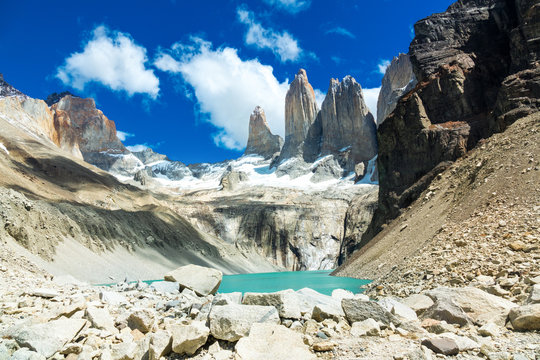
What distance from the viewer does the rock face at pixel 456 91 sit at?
4088 cm

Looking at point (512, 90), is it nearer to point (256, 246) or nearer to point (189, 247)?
point (189, 247)

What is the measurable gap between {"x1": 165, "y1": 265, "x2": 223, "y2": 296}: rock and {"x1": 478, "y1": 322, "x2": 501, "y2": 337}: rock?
7.92 m

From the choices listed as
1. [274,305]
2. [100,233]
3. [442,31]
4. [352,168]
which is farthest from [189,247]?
[352,168]

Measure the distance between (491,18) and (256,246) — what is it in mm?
90059

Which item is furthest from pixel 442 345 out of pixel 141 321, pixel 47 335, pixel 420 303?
pixel 47 335

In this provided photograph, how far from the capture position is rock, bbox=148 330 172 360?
649 cm

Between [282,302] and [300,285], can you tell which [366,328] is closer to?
[282,302]

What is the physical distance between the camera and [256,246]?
121688 millimetres

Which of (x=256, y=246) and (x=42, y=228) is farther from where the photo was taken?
(x=256, y=246)

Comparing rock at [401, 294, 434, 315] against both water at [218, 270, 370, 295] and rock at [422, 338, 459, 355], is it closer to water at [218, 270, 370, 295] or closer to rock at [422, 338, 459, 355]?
rock at [422, 338, 459, 355]

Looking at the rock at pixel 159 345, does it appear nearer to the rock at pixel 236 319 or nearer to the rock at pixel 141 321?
the rock at pixel 236 319

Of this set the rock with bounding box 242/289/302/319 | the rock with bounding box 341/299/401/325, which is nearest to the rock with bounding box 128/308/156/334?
the rock with bounding box 242/289/302/319

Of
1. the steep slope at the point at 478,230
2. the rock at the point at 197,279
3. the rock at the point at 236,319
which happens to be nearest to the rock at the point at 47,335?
the rock at the point at 236,319

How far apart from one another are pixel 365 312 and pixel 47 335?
617 centimetres
